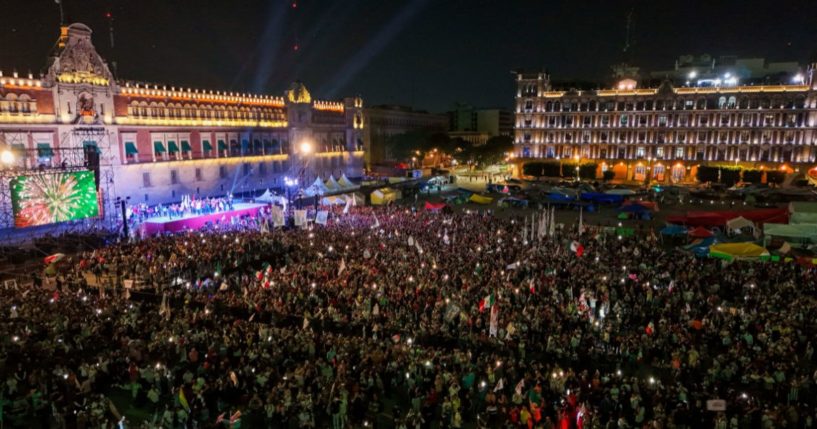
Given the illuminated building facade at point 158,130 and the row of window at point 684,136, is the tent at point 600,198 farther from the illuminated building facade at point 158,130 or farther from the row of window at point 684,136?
the illuminated building facade at point 158,130

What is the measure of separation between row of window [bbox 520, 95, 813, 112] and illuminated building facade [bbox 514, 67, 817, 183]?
0.11m

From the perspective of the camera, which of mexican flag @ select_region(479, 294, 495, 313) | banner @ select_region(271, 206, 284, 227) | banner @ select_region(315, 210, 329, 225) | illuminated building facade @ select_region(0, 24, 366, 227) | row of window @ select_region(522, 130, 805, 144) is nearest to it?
mexican flag @ select_region(479, 294, 495, 313)

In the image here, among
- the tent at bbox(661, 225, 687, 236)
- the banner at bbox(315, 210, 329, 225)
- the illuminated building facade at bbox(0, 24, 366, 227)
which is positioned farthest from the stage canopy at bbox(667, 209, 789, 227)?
the illuminated building facade at bbox(0, 24, 366, 227)

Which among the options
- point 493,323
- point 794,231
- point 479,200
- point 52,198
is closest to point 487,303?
point 493,323

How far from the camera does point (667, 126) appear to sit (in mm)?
72250

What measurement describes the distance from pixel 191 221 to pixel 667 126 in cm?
6296

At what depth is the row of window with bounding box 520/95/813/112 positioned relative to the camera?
65812 mm

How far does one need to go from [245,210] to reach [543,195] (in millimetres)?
26989

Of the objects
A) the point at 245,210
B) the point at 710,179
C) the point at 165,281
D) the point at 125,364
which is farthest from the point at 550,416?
the point at 710,179

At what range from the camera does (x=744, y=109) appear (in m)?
67.6

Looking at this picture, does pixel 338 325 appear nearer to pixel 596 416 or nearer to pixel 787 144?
pixel 596 416

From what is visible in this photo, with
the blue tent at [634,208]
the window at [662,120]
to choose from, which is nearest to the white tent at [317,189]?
the blue tent at [634,208]

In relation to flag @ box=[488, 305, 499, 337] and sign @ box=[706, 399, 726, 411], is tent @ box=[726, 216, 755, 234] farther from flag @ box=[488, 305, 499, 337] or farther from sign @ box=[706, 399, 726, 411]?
sign @ box=[706, 399, 726, 411]

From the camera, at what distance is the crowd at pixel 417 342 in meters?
12.2
